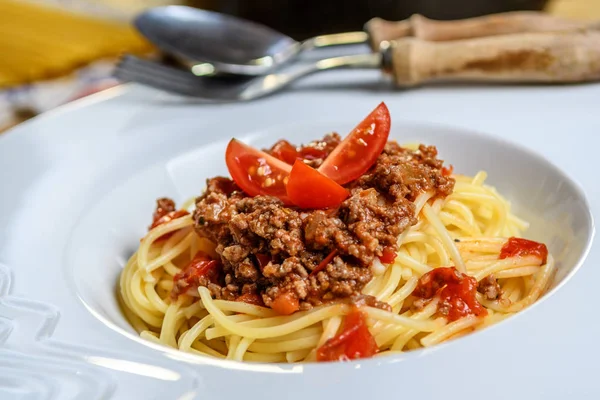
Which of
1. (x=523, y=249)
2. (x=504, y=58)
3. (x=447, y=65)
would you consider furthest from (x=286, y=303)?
(x=504, y=58)

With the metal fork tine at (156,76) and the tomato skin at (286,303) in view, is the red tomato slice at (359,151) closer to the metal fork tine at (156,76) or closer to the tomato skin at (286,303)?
the tomato skin at (286,303)

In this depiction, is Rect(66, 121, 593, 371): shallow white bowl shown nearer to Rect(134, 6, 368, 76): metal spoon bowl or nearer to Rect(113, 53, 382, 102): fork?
Rect(113, 53, 382, 102): fork

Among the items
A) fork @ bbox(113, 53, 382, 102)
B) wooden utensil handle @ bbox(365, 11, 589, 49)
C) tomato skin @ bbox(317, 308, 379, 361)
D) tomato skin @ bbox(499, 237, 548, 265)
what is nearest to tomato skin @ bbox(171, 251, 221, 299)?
tomato skin @ bbox(317, 308, 379, 361)

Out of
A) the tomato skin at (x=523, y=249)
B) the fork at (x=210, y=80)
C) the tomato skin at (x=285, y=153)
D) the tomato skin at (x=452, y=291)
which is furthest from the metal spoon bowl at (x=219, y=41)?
the tomato skin at (x=452, y=291)

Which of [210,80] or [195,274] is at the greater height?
[210,80]

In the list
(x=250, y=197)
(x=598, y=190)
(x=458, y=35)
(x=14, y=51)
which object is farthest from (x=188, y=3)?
(x=598, y=190)

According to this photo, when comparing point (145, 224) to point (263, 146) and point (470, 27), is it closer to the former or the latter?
point (263, 146)

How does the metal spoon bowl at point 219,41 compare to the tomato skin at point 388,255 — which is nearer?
the tomato skin at point 388,255
